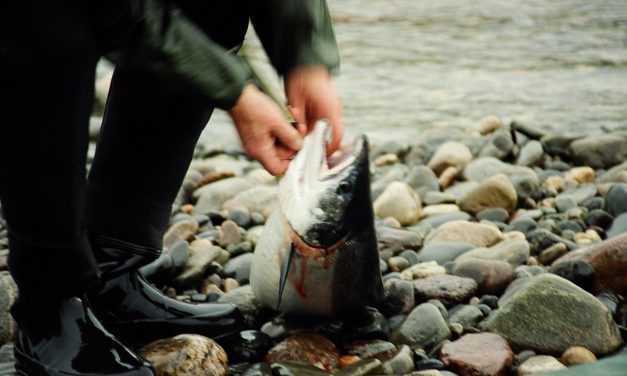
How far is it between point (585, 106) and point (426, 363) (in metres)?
5.02

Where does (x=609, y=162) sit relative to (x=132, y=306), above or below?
below

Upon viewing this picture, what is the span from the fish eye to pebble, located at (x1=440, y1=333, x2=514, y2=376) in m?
0.56

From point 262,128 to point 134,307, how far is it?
0.78 metres

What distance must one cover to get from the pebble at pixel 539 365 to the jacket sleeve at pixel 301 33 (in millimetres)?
1028

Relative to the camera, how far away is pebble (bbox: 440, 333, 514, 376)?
2.32 m

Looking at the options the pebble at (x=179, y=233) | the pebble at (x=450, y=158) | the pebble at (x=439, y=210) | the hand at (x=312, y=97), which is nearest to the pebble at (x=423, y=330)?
the hand at (x=312, y=97)

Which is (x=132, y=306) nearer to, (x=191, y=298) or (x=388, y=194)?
(x=191, y=298)

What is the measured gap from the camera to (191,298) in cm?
297

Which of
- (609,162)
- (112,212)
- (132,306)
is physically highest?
(112,212)

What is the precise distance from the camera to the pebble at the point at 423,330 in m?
2.55

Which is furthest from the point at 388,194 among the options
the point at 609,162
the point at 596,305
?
the point at 596,305

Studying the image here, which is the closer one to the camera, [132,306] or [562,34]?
[132,306]

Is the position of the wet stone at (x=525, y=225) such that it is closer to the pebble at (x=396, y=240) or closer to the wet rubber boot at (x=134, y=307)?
the pebble at (x=396, y=240)

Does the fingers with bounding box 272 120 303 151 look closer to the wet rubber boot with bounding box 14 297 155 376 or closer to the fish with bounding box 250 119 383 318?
the fish with bounding box 250 119 383 318
